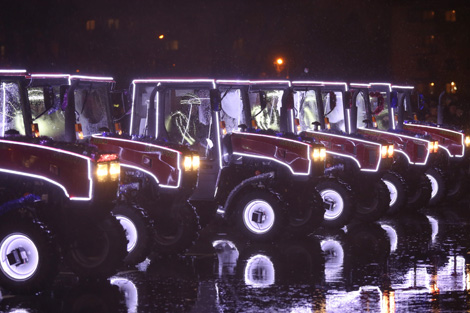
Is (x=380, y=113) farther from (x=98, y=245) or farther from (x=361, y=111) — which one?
(x=98, y=245)

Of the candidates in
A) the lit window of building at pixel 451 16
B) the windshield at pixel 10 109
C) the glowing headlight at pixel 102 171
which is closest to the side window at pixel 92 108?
the windshield at pixel 10 109

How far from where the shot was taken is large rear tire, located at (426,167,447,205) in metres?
20.6

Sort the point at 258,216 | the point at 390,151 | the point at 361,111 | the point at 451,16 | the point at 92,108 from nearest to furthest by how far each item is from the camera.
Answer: the point at 92,108 < the point at 258,216 < the point at 390,151 < the point at 361,111 < the point at 451,16

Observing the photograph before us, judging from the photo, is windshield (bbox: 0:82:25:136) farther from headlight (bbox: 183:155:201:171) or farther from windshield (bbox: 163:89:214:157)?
windshield (bbox: 163:89:214:157)

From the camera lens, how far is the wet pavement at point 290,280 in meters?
9.70

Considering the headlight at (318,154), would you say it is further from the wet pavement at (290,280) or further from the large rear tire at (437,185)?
the large rear tire at (437,185)

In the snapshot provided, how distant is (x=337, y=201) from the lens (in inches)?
656

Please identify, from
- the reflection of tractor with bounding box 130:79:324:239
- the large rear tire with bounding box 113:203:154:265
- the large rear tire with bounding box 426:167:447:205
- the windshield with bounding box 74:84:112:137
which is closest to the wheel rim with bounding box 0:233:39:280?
the large rear tire with bounding box 113:203:154:265

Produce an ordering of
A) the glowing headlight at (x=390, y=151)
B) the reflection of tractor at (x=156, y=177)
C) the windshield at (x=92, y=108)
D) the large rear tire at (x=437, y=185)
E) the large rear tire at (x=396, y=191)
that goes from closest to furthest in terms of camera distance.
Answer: the reflection of tractor at (x=156, y=177) → the windshield at (x=92, y=108) → the glowing headlight at (x=390, y=151) → the large rear tire at (x=396, y=191) → the large rear tire at (x=437, y=185)

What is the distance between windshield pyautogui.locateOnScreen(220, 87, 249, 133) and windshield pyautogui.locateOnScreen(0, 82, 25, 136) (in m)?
4.70

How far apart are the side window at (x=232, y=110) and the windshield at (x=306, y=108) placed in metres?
1.87

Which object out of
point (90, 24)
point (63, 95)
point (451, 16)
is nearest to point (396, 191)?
point (63, 95)

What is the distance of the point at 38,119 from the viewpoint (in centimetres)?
1223

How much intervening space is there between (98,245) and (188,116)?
4.33 meters
